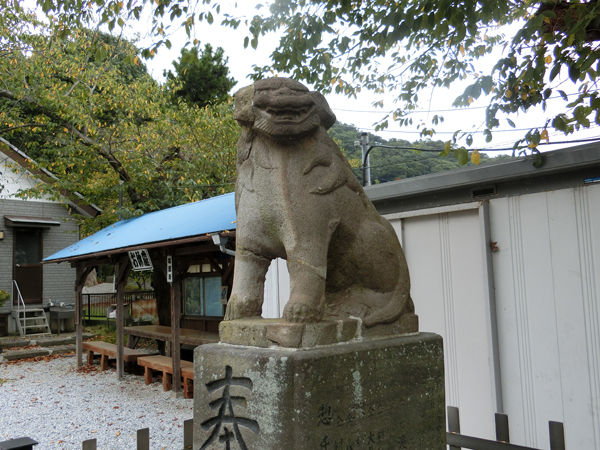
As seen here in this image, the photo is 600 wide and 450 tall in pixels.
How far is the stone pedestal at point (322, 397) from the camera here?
1.96 meters

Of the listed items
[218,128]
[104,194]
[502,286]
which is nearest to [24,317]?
[104,194]

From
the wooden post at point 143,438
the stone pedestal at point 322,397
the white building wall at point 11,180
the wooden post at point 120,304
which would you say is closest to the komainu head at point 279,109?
the stone pedestal at point 322,397

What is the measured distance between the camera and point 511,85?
4383mm

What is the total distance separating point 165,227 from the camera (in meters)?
8.27

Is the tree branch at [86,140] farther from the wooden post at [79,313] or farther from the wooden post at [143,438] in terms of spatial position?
the wooden post at [143,438]

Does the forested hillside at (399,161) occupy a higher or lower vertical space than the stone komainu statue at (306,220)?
higher

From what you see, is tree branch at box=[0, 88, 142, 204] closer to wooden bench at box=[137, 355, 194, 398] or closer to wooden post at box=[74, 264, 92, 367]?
wooden post at box=[74, 264, 92, 367]

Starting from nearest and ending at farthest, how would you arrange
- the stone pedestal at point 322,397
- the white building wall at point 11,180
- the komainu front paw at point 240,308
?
the stone pedestal at point 322,397 → the komainu front paw at point 240,308 → the white building wall at point 11,180

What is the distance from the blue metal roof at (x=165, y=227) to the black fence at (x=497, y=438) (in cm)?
375

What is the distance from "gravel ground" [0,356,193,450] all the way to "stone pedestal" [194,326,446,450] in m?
3.75

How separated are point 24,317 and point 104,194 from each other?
4.14 metres

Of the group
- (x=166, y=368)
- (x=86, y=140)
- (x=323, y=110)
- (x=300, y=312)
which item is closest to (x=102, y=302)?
(x=86, y=140)

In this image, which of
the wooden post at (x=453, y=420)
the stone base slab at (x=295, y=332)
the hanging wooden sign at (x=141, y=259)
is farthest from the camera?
the hanging wooden sign at (x=141, y=259)

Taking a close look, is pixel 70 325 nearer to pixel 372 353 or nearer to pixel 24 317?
pixel 24 317
